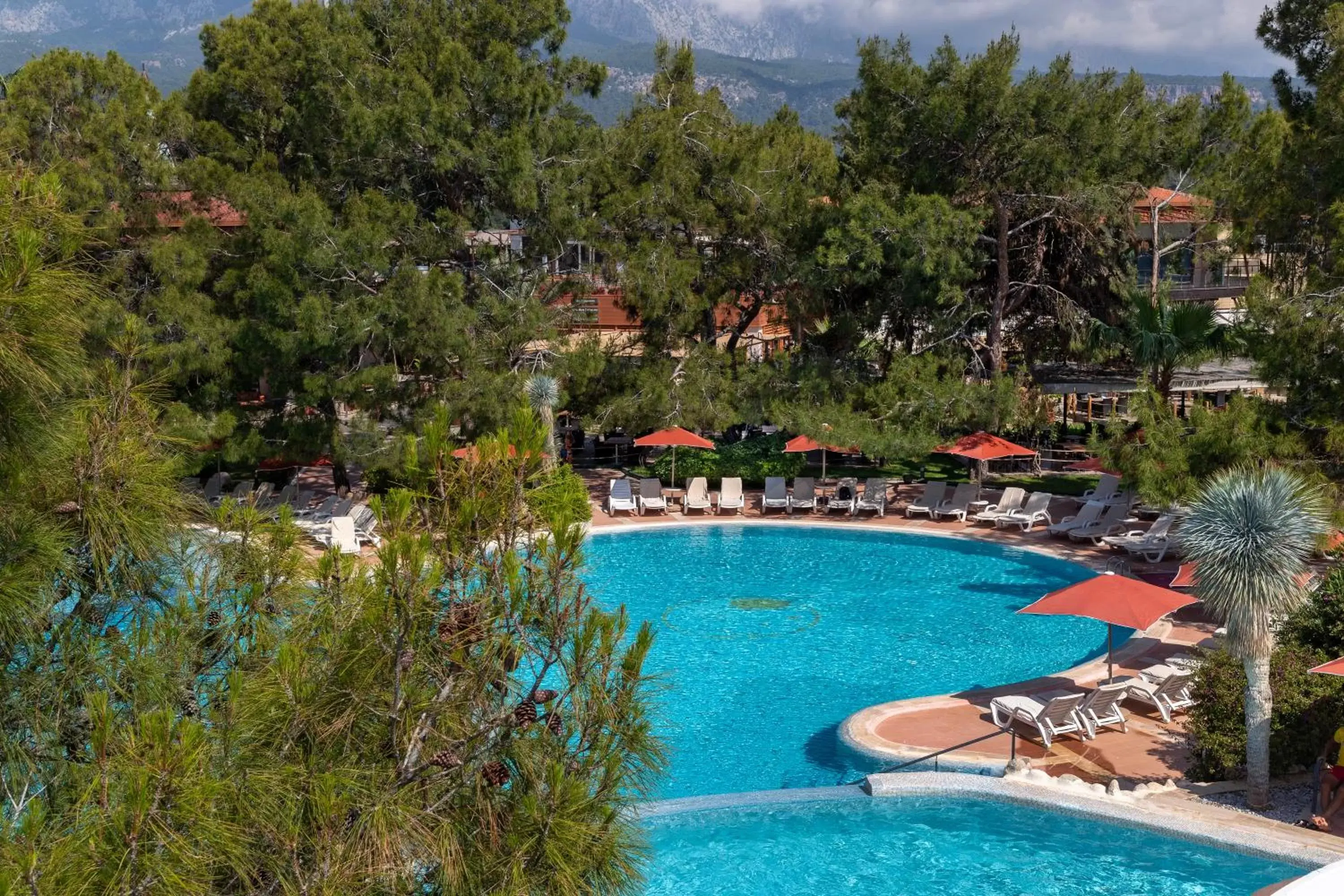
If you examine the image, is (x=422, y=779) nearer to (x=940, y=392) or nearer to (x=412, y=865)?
(x=412, y=865)

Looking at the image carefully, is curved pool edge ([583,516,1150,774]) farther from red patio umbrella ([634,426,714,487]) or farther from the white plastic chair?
red patio umbrella ([634,426,714,487])

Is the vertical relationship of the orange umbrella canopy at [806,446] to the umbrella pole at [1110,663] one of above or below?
above

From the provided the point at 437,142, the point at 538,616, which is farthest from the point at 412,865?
the point at 437,142

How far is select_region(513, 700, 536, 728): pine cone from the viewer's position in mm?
4242

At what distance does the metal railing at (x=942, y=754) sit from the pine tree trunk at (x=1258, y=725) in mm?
1968

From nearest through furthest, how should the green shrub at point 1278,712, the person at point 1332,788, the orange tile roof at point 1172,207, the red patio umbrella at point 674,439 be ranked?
the person at point 1332,788 < the green shrub at point 1278,712 < the red patio umbrella at point 674,439 < the orange tile roof at point 1172,207

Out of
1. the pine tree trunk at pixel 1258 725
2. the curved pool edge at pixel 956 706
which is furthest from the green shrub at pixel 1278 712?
the curved pool edge at pixel 956 706

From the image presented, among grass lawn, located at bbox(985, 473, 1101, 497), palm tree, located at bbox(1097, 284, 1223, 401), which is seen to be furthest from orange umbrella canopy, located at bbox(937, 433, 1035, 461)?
palm tree, located at bbox(1097, 284, 1223, 401)

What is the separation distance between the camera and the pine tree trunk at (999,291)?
24.3m

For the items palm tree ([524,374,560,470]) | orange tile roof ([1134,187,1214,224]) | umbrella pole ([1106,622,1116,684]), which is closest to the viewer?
umbrella pole ([1106,622,1116,684])

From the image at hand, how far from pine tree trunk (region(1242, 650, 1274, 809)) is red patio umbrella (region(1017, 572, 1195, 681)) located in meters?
1.62

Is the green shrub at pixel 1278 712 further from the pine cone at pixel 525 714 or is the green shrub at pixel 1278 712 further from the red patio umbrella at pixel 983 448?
the red patio umbrella at pixel 983 448

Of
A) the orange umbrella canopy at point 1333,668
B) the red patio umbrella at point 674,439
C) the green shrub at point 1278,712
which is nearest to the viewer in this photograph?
the orange umbrella canopy at point 1333,668

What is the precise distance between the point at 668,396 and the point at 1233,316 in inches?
493
